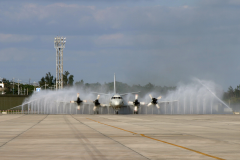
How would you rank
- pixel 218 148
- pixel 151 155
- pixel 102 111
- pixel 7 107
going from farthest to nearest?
1. pixel 7 107
2. pixel 102 111
3. pixel 218 148
4. pixel 151 155

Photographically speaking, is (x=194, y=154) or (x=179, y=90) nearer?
(x=194, y=154)

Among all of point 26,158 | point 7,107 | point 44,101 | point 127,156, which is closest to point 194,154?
point 127,156

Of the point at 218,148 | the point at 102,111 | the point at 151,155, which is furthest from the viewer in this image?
the point at 102,111

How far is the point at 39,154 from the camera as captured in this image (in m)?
16.4

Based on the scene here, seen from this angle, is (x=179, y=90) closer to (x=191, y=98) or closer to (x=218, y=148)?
(x=191, y=98)

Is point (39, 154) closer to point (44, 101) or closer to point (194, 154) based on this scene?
point (194, 154)

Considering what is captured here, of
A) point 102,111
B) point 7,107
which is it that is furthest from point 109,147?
point 7,107

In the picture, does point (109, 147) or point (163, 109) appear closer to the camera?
point (109, 147)

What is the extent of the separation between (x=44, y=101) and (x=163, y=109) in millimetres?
34239

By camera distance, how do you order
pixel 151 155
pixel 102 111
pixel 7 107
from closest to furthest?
pixel 151 155 → pixel 102 111 → pixel 7 107

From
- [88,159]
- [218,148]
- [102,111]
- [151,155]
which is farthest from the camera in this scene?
[102,111]

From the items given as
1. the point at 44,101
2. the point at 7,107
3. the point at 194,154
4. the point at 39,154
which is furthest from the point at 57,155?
the point at 7,107

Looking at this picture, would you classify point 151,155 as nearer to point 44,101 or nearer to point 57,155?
point 57,155

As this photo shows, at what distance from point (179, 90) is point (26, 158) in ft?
317
